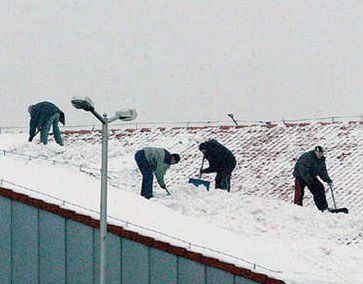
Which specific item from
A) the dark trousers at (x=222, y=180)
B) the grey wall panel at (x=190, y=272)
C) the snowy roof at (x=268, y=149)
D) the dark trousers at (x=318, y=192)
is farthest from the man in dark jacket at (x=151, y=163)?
the grey wall panel at (x=190, y=272)

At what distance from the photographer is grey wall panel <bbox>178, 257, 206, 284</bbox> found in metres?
15.3

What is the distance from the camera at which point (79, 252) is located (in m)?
16.0

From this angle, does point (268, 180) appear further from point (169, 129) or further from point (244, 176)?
point (169, 129)

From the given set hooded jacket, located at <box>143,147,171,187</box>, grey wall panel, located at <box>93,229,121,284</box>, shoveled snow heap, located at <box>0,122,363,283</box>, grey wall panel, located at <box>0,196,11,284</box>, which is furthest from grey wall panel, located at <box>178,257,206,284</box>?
hooded jacket, located at <box>143,147,171,187</box>

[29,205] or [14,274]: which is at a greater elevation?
[29,205]

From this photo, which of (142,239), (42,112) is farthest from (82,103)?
(42,112)

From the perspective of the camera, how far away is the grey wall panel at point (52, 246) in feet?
52.6

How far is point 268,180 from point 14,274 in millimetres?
9472

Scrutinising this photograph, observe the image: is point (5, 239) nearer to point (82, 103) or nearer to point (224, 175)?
point (82, 103)

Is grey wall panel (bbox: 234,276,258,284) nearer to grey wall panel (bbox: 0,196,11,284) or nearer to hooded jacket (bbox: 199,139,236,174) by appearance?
grey wall panel (bbox: 0,196,11,284)

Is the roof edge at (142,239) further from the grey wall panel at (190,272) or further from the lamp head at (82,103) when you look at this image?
the lamp head at (82,103)

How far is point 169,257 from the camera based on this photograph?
15.5 metres

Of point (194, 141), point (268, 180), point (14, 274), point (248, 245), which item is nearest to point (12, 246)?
point (14, 274)

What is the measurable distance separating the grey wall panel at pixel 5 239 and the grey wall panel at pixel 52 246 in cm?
54
